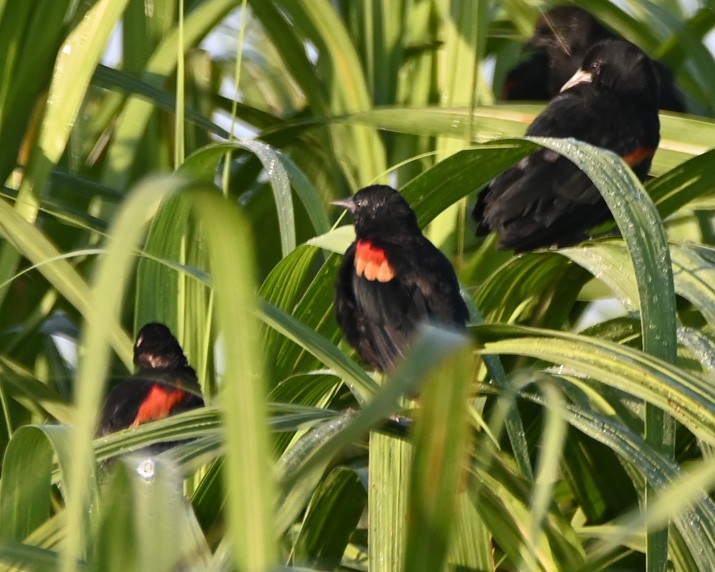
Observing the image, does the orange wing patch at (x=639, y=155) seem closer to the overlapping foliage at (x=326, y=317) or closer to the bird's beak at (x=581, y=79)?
the overlapping foliage at (x=326, y=317)

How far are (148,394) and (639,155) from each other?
1.29 metres

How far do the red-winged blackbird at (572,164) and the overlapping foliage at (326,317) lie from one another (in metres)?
0.08

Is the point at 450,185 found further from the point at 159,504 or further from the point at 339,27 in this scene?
the point at 159,504

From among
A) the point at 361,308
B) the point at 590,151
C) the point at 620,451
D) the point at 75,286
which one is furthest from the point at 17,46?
the point at 620,451

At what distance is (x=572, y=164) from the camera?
2918 millimetres

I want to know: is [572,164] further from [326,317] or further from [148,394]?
[148,394]

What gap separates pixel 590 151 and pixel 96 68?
1.20m

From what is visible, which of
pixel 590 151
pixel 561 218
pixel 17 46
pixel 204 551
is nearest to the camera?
pixel 204 551

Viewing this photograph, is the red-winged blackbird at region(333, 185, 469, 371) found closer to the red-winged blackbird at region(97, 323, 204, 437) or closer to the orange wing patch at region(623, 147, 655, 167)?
the red-winged blackbird at region(97, 323, 204, 437)

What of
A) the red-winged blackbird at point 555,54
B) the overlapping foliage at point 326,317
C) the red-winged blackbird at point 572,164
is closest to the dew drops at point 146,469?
the overlapping foliage at point 326,317

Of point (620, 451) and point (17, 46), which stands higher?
point (17, 46)

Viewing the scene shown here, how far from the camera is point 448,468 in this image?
82cm

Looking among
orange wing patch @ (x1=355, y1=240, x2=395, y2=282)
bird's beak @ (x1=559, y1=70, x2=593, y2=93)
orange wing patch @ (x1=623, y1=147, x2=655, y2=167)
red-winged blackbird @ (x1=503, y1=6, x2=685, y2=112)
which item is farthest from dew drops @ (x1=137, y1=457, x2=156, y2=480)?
red-winged blackbird @ (x1=503, y1=6, x2=685, y2=112)

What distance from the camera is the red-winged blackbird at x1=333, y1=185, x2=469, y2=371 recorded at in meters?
Answer: 2.31
